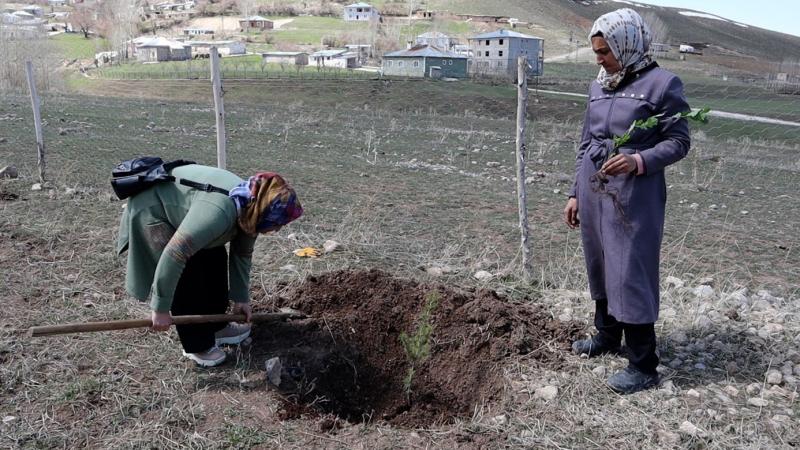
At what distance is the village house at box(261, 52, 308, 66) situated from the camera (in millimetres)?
59562

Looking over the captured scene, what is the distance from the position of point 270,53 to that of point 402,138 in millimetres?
51826

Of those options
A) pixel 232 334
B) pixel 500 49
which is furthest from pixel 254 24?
pixel 232 334

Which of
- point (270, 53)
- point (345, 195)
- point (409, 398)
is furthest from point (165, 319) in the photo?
point (270, 53)

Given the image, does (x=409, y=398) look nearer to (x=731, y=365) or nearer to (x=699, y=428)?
(x=699, y=428)

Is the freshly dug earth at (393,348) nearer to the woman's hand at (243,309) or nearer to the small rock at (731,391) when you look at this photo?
the woman's hand at (243,309)

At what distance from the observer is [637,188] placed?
280 centimetres

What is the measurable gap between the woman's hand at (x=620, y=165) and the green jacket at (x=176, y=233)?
1.72 meters

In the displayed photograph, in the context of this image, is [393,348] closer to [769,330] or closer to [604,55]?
[604,55]

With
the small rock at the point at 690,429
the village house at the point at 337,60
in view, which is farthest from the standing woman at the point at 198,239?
the village house at the point at 337,60

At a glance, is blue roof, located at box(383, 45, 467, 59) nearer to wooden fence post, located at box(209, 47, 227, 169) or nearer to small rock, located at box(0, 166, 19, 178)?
small rock, located at box(0, 166, 19, 178)

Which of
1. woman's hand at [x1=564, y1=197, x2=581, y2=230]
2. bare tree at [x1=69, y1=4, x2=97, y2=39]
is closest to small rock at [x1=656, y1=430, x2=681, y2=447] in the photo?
woman's hand at [x1=564, y1=197, x2=581, y2=230]

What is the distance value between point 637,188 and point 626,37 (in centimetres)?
68

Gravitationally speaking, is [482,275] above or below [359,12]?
below

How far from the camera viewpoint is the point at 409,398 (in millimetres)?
3473
